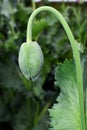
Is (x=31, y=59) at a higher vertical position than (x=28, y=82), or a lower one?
higher

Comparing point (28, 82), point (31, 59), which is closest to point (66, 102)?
point (31, 59)

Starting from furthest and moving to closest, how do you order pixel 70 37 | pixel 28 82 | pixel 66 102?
pixel 28 82 < pixel 66 102 < pixel 70 37

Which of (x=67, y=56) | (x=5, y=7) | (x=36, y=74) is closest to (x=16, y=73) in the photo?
(x=67, y=56)

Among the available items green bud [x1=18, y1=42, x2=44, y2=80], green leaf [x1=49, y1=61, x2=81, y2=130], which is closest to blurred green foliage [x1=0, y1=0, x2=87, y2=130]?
green leaf [x1=49, y1=61, x2=81, y2=130]

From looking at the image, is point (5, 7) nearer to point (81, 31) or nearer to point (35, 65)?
point (81, 31)

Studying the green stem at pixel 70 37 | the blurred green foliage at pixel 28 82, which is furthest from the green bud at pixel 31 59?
the blurred green foliage at pixel 28 82

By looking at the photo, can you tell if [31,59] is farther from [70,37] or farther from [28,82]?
[28,82]
